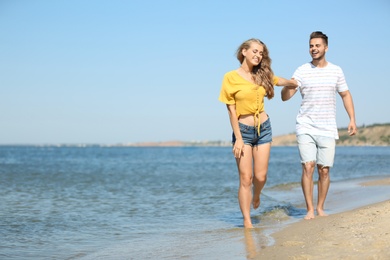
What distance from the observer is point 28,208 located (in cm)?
949

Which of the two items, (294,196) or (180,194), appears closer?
(294,196)

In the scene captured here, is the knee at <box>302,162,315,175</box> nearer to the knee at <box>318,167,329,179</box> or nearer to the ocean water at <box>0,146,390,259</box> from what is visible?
the knee at <box>318,167,329,179</box>

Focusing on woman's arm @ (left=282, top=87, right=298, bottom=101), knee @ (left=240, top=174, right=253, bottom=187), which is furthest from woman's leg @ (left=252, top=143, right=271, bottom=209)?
woman's arm @ (left=282, top=87, right=298, bottom=101)

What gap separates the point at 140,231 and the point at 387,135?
81.7 metres

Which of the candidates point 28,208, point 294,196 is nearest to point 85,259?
point 28,208

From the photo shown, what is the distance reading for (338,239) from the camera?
445 centimetres

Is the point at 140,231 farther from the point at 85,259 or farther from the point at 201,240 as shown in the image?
the point at 85,259

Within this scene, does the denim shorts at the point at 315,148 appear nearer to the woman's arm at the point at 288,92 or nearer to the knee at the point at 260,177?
the woman's arm at the point at 288,92

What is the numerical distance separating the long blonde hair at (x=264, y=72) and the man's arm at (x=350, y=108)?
1203 millimetres

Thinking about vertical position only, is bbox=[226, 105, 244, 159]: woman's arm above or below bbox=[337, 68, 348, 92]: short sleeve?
below

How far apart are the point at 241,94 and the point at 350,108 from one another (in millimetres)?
1695

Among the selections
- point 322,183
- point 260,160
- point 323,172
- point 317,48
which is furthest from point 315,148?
point 317,48

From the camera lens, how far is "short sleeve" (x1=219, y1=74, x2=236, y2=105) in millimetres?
5625

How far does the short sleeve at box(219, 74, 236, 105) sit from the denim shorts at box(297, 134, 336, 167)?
1.19 meters
